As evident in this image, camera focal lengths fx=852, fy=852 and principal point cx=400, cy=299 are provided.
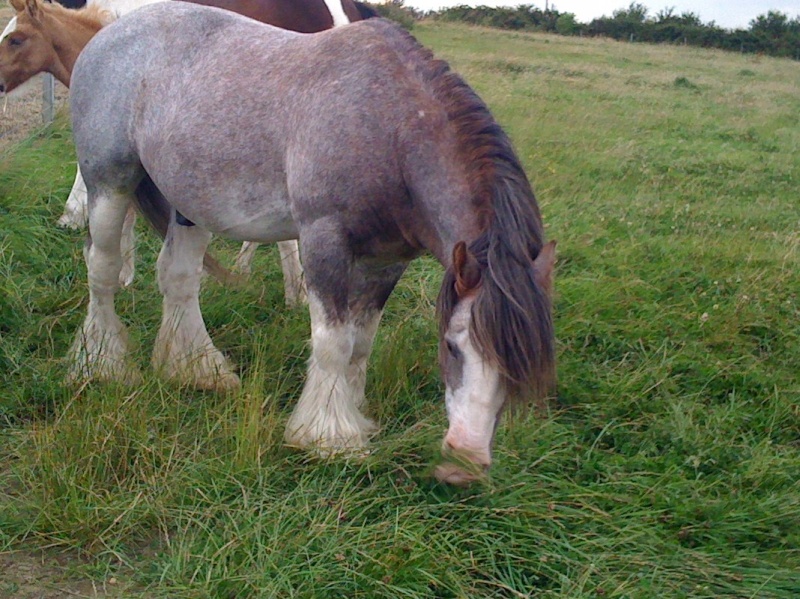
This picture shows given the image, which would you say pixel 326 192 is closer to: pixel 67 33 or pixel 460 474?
pixel 460 474

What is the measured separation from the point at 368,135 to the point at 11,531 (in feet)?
6.09

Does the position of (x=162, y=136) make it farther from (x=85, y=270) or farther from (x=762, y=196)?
(x=762, y=196)

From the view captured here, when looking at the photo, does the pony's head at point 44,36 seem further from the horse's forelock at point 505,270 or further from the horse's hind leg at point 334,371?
the horse's forelock at point 505,270

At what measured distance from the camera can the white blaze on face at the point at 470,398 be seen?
2.72 m

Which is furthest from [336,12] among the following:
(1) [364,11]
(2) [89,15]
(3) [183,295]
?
(3) [183,295]

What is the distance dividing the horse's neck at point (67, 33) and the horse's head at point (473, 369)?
4.10 metres

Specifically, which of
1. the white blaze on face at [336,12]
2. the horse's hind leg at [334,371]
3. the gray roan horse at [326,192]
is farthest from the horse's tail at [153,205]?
the white blaze on face at [336,12]

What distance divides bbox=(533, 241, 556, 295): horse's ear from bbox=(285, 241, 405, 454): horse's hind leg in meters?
0.83

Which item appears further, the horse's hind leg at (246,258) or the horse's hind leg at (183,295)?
the horse's hind leg at (246,258)

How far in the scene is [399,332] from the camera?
167 inches

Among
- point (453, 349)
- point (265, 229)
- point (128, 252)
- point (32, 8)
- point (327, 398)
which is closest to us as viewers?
point (453, 349)

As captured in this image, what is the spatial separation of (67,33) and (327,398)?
3.81m

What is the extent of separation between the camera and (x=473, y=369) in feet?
9.04

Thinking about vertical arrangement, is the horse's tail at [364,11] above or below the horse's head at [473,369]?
above
